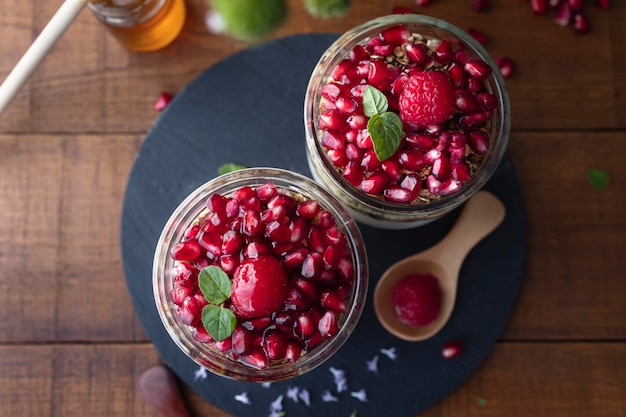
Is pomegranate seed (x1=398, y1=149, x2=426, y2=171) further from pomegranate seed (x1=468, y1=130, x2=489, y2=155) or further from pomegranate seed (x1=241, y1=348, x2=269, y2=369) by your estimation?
pomegranate seed (x1=241, y1=348, x2=269, y2=369)

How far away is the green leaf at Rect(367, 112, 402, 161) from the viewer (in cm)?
98

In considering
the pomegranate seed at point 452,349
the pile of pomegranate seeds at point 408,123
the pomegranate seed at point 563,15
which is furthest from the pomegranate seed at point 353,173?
the pomegranate seed at point 563,15

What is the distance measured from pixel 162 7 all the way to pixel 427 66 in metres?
0.57

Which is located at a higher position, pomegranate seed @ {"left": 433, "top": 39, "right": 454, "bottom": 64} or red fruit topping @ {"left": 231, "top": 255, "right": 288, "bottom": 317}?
pomegranate seed @ {"left": 433, "top": 39, "right": 454, "bottom": 64}

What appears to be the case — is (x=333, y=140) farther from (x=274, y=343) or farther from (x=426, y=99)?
(x=274, y=343)

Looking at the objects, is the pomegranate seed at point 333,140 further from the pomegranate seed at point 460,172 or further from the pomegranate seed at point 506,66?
the pomegranate seed at point 506,66

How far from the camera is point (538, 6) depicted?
1.36 metres

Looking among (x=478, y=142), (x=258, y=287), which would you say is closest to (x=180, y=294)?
(x=258, y=287)

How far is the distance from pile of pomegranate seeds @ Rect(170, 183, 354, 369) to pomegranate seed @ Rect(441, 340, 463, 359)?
1.08 ft

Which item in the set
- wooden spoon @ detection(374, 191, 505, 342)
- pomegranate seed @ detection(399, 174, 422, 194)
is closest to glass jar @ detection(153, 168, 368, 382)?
pomegranate seed @ detection(399, 174, 422, 194)

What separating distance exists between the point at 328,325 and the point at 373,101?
354mm

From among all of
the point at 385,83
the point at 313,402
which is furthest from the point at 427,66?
the point at 313,402

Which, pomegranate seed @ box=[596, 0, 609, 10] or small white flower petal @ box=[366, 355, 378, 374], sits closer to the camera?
small white flower petal @ box=[366, 355, 378, 374]

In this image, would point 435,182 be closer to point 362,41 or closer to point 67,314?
point 362,41
